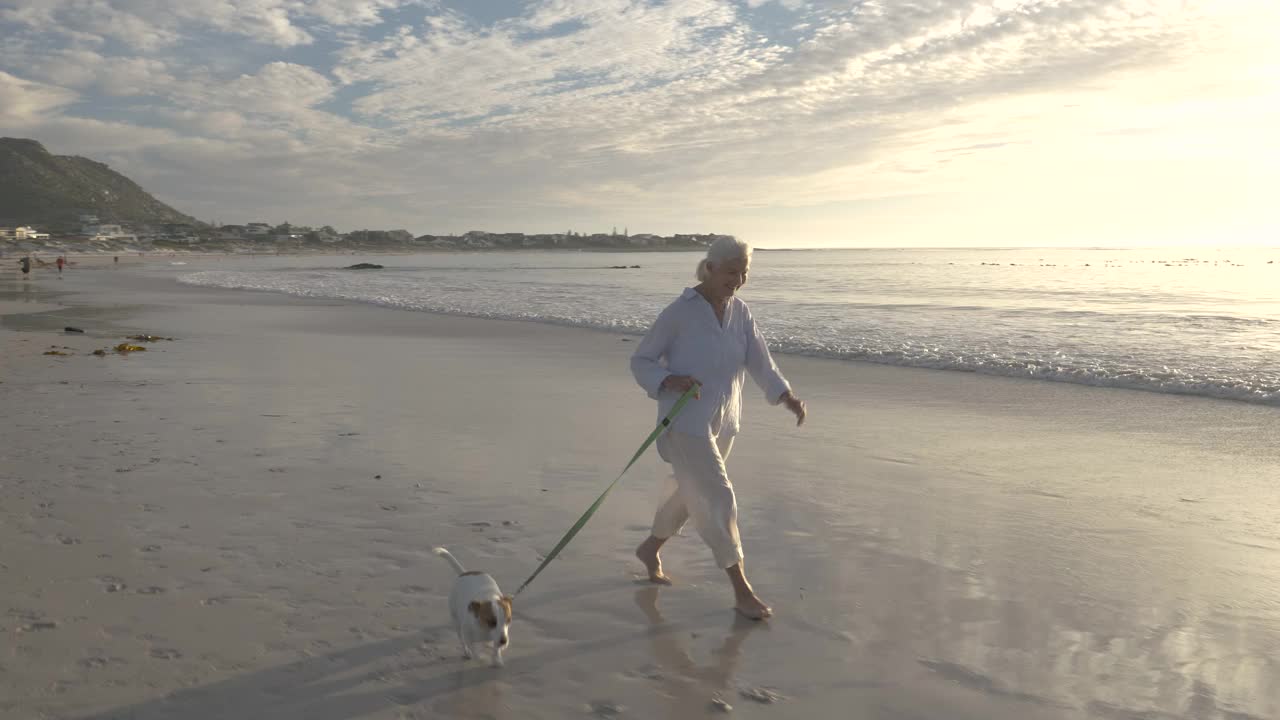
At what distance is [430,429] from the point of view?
25.3 ft

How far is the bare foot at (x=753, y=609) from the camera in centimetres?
379

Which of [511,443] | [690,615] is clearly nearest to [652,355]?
[690,615]

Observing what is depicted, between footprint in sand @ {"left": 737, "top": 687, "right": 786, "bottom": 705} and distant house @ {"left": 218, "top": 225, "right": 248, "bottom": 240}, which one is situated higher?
distant house @ {"left": 218, "top": 225, "right": 248, "bottom": 240}

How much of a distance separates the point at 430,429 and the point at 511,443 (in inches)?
37.3

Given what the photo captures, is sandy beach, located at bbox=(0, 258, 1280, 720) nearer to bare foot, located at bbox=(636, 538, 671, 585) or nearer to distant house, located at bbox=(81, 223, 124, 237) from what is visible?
bare foot, located at bbox=(636, 538, 671, 585)

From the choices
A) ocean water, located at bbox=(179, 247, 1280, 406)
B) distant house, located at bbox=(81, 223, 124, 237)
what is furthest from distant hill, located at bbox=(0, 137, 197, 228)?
ocean water, located at bbox=(179, 247, 1280, 406)

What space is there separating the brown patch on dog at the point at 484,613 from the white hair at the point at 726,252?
1.69 metres

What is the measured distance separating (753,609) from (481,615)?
126cm

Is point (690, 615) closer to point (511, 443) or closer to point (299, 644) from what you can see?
point (299, 644)

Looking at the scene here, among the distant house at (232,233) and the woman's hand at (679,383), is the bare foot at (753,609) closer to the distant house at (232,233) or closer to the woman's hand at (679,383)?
the woman's hand at (679,383)

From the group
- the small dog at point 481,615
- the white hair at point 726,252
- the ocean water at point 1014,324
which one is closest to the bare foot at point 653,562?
the small dog at point 481,615

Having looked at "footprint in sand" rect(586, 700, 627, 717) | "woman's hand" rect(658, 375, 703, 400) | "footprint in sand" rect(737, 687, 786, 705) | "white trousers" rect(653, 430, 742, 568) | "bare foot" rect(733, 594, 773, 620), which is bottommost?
"footprint in sand" rect(586, 700, 627, 717)

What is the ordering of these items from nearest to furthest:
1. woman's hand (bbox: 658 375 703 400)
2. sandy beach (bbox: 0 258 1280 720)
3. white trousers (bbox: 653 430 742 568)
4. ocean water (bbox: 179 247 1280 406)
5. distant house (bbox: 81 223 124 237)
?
sandy beach (bbox: 0 258 1280 720)
woman's hand (bbox: 658 375 703 400)
white trousers (bbox: 653 430 742 568)
ocean water (bbox: 179 247 1280 406)
distant house (bbox: 81 223 124 237)

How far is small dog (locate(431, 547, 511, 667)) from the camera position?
10.5 ft
